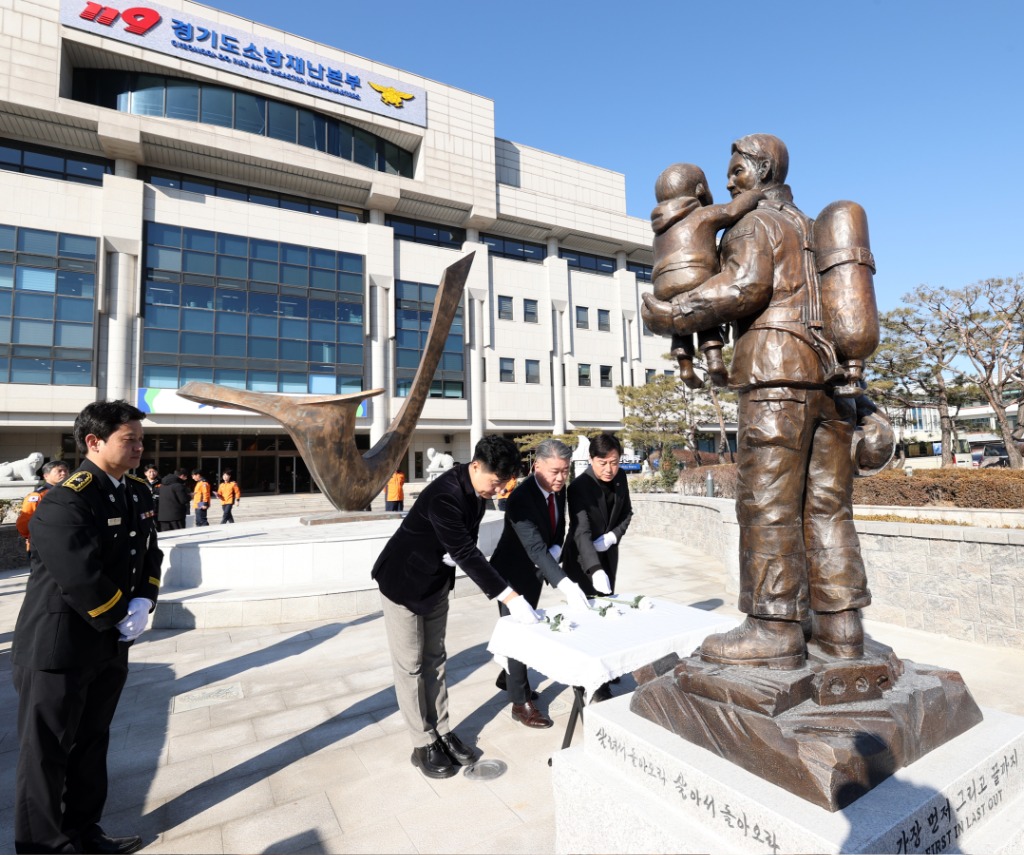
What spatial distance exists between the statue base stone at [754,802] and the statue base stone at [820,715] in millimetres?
49

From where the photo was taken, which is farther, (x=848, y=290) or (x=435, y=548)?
(x=435, y=548)

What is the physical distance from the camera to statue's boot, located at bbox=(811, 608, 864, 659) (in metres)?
2.42

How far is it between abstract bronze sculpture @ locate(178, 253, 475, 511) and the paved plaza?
401 cm

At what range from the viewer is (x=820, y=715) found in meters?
2.13

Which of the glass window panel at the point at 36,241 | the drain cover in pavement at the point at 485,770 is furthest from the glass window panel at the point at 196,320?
the drain cover in pavement at the point at 485,770

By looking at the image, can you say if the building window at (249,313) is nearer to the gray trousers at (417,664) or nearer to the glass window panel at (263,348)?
the glass window panel at (263,348)

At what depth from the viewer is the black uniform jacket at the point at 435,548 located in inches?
119

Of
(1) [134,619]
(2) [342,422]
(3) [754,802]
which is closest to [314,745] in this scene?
(1) [134,619]

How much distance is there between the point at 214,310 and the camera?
26.3 meters

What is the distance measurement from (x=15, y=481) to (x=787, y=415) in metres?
22.7

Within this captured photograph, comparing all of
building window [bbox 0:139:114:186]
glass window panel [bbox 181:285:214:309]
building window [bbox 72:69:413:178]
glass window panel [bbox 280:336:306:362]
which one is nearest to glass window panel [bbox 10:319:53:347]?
glass window panel [bbox 181:285:214:309]

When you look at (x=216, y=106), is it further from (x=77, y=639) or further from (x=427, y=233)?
(x=77, y=639)

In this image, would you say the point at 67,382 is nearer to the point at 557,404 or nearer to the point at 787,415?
the point at 557,404

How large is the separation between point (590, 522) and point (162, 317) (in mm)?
27121
